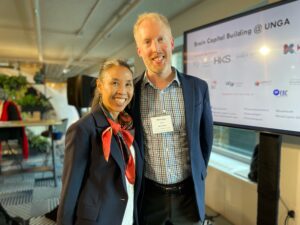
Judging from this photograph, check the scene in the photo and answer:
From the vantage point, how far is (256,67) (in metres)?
1.85

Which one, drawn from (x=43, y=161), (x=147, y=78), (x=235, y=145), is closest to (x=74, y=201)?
(x=147, y=78)

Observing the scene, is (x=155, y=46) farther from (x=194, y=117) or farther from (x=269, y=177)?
(x=269, y=177)

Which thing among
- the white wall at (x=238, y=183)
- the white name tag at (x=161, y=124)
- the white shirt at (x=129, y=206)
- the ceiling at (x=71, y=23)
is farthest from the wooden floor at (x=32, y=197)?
the ceiling at (x=71, y=23)

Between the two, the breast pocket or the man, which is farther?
the man

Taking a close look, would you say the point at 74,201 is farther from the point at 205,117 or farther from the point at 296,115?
the point at 296,115

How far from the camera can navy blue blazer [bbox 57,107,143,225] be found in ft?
3.52

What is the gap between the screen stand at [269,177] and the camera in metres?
1.65

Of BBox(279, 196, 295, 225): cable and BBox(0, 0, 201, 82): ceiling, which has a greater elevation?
BBox(0, 0, 201, 82): ceiling

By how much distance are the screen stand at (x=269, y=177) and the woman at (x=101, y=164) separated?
1038 mm

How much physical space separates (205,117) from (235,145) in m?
2.15

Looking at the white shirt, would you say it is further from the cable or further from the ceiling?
the ceiling

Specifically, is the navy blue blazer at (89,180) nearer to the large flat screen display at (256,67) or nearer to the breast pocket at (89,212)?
the breast pocket at (89,212)

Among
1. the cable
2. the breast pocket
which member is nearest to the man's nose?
the breast pocket

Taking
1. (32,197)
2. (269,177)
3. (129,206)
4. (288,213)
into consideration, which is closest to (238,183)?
(288,213)
